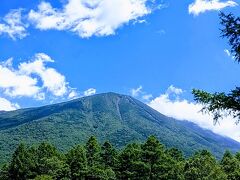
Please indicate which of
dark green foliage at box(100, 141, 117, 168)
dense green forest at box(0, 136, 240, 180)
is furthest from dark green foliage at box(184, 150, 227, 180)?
dark green foliage at box(100, 141, 117, 168)

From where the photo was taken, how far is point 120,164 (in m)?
79.1

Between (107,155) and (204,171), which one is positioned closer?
(204,171)

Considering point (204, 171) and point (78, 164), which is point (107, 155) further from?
point (204, 171)

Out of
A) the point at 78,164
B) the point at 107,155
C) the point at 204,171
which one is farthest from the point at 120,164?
the point at 204,171

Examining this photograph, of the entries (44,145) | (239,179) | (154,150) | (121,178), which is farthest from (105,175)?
(239,179)

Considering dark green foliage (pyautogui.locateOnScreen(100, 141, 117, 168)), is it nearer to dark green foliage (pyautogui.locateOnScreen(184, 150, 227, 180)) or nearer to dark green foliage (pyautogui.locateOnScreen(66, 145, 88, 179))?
dark green foliage (pyautogui.locateOnScreen(66, 145, 88, 179))

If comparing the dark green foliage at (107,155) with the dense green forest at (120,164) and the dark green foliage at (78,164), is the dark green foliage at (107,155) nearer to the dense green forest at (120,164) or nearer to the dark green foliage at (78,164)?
the dense green forest at (120,164)

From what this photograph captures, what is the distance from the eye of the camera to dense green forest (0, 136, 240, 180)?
65438 millimetres

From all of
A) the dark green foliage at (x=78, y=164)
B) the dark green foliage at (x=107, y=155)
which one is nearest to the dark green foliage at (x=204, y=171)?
the dark green foliage at (x=78, y=164)

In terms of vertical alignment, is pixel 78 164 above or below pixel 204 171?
above

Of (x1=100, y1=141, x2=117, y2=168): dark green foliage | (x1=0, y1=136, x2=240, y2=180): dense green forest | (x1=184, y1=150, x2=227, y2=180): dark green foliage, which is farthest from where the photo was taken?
(x1=100, y1=141, x2=117, y2=168): dark green foliage

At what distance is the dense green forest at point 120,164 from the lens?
215 feet

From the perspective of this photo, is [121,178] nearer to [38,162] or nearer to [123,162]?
[123,162]

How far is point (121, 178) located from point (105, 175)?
261 cm
